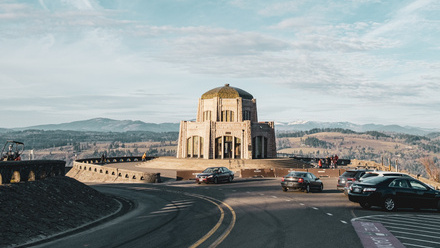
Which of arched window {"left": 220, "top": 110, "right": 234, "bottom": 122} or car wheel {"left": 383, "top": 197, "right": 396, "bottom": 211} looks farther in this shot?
arched window {"left": 220, "top": 110, "right": 234, "bottom": 122}

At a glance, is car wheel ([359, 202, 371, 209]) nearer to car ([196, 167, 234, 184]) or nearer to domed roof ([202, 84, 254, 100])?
car ([196, 167, 234, 184])

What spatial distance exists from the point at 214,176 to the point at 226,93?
3462 cm

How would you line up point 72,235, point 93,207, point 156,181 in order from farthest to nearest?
point 156,181
point 93,207
point 72,235

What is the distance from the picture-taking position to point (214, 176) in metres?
35.0

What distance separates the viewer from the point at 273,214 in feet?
57.5

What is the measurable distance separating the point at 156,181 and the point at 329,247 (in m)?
30.6

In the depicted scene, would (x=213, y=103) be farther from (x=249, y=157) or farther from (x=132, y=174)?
(x=132, y=174)

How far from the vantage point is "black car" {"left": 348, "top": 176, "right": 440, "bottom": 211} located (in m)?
18.5

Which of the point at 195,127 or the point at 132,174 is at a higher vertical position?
the point at 195,127

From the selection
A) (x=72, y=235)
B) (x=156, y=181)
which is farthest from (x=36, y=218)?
(x=156, y=181)

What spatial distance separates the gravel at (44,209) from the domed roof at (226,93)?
4815cm

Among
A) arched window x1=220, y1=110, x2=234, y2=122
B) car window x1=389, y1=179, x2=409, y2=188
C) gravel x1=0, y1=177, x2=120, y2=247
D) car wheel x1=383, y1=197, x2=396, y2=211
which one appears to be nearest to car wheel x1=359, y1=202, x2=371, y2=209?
car wheel x1=383, y1=197, x2=396, y2=211

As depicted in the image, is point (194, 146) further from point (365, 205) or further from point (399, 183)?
point (399, 183)

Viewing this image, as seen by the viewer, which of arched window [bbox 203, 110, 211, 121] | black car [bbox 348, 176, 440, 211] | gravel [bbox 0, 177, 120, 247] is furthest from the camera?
arched window [bbox 203, 110, 211, 121]
